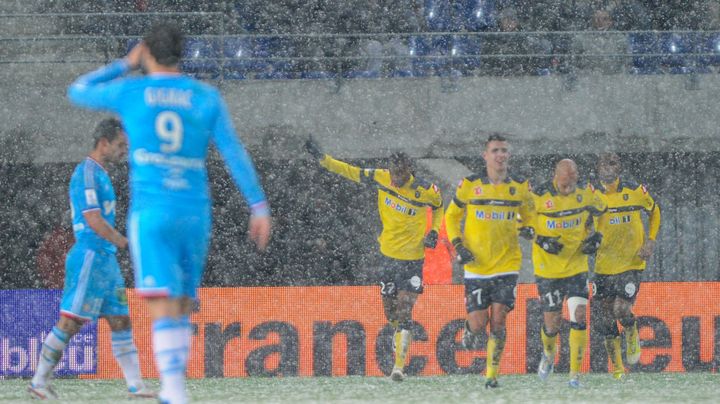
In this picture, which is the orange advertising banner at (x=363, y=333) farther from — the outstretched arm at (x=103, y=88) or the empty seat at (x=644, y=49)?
the outstretched arm at (x=103, y=88)

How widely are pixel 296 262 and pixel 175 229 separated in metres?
14.6

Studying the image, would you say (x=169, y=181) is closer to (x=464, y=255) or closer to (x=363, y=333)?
(x=464, y=255)

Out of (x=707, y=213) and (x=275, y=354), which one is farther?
(x=707, y=213)

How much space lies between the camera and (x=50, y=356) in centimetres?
884

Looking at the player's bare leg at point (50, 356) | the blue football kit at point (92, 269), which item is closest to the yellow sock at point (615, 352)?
the blue football kit at point (92, 269)

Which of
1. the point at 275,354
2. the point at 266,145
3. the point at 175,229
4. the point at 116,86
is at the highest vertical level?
the point at 266,145

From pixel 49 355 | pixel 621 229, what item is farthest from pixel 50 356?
pixel 621 229

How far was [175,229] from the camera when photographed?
555cm

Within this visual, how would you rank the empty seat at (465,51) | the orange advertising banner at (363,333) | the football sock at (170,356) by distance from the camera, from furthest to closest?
the empty seat at (465,51)
the orange advertising banner at (363,333)
the football sock at (170,356)

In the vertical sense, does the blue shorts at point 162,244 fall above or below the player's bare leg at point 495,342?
above

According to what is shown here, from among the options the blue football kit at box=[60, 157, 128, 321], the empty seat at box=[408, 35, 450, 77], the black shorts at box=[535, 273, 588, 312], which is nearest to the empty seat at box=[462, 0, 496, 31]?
the empty seat at box=[408, 35, 450, 77]

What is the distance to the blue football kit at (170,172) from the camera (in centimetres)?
554

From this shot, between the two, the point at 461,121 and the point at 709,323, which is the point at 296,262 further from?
the point at 709,323

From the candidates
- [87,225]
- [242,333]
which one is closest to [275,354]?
[242,333]
